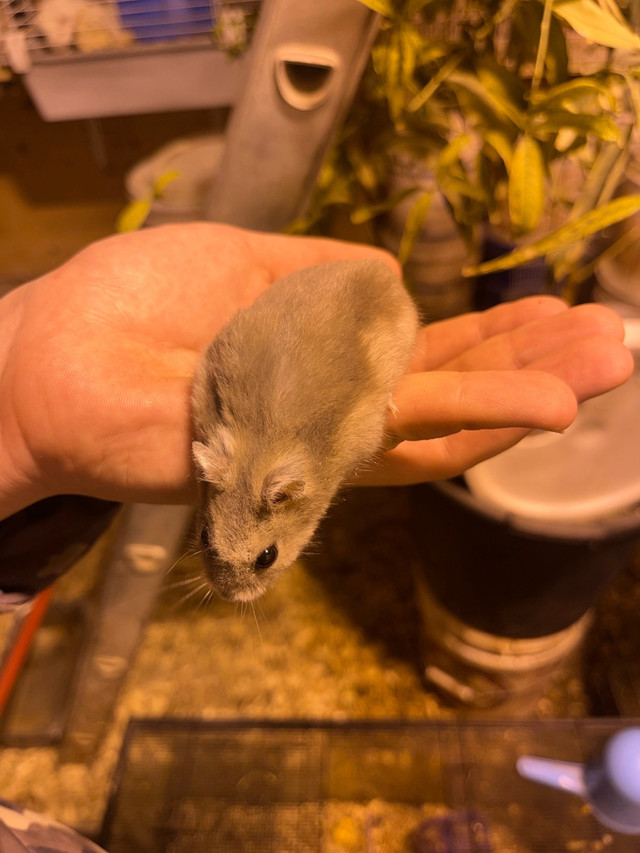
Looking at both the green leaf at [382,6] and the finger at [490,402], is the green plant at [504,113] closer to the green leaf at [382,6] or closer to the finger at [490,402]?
the green leaf at [382,6]

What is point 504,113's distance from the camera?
1239mm

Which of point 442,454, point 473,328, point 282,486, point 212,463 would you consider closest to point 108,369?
point 212,463

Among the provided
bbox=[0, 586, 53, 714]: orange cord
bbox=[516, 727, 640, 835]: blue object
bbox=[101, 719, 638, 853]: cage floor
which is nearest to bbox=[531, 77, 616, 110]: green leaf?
bbox=[516, 727, 640, 835]: blue object

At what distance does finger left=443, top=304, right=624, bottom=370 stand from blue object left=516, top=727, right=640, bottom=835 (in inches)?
34.9

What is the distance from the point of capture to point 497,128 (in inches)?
50.1

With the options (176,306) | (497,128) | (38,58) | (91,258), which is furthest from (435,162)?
(38,58)

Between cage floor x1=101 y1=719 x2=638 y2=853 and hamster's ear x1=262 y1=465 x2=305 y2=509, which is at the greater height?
hamster's ear x1=262 y1=465 x2=305 y2=509

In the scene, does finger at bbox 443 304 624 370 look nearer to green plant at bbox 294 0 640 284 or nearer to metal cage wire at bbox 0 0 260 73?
green plant at bbox 294 0 640 284

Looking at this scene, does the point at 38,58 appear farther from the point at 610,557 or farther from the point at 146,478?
the point at 610,557

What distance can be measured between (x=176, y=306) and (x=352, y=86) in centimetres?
61

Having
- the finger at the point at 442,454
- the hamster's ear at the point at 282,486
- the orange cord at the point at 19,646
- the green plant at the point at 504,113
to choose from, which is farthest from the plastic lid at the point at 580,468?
the orange cord at the point at 19,646

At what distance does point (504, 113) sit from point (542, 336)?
18.0 inches

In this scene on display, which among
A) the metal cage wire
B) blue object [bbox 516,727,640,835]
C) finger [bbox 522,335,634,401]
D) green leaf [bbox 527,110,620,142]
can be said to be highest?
the metal cage wire

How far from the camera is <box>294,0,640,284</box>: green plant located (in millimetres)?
1134
